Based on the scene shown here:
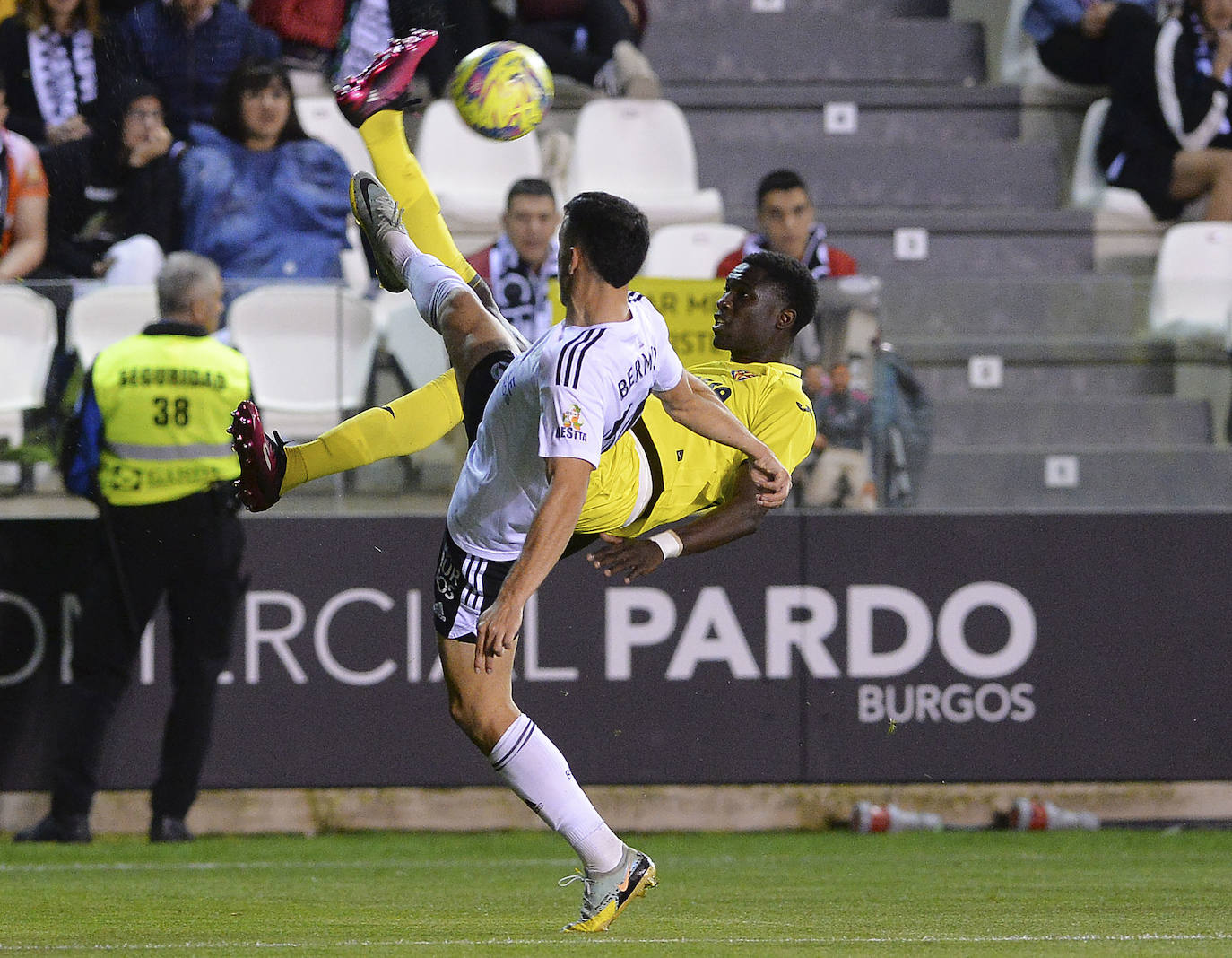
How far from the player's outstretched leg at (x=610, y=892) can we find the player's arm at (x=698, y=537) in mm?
840

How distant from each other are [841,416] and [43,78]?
16.2 ft

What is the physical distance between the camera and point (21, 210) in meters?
9.84

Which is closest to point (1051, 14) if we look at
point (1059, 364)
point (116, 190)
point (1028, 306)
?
point (1028, 306)

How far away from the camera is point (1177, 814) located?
31.0 feet

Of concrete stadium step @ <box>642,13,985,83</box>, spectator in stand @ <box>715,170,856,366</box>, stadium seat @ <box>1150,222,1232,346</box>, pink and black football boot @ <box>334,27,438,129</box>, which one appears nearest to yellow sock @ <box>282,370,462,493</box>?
pink and black football boot @ <box>334,27,438,129</box>

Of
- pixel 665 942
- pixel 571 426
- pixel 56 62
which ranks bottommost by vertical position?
pixel 665 942

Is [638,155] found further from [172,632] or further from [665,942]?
[665,942]

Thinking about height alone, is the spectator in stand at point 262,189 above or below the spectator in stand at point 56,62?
below

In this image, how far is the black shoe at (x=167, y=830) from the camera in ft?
28.9

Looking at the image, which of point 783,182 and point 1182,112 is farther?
point 1182,112

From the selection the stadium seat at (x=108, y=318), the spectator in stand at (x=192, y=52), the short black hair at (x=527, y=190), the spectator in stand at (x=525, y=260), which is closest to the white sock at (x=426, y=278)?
the spectator in stand at (x=525, y=260)

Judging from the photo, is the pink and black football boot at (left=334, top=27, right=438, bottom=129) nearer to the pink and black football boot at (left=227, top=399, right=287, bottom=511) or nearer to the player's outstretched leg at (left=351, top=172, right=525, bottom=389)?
the player's outstretched leg at (left=351, top=172, right=525, bottom=389)

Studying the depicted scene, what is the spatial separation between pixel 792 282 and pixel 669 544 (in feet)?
4.02

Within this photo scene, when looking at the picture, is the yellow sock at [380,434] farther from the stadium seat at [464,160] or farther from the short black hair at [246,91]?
the stadium seat at [464,160]
